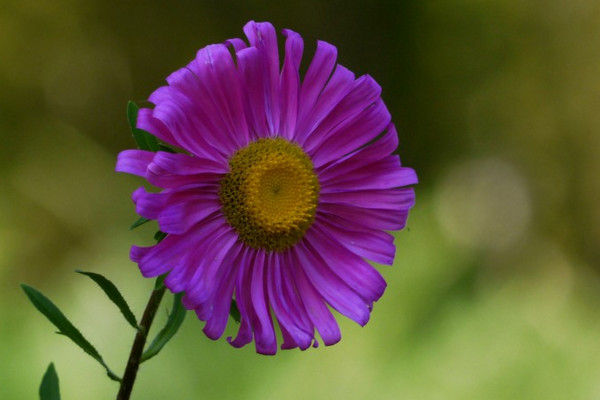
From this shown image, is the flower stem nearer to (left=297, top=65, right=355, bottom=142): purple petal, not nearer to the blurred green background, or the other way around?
(left=297, top=65, right=355, bottom=142): purple petal

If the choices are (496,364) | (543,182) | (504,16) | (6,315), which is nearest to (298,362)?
(496,364)

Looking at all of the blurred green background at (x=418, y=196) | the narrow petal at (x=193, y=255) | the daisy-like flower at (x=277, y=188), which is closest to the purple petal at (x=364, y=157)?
the daisy-like flower at (x=277, y=188)

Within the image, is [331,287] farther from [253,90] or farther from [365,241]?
[253,90]

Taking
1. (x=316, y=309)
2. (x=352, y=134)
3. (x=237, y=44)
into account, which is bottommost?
(x=316, y=309)

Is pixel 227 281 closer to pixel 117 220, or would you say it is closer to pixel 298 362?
pixel 298 362

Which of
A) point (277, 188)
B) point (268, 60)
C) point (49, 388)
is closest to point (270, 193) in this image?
point (277, 188)

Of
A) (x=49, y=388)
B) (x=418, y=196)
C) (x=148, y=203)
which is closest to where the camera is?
(x=148, y=203)
